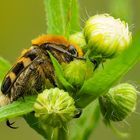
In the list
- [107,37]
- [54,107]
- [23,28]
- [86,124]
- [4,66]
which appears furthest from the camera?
[23,28]

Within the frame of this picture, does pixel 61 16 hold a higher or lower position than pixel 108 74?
higher

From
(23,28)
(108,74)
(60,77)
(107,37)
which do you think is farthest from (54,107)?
(23,28)

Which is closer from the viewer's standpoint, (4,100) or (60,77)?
(60,77)

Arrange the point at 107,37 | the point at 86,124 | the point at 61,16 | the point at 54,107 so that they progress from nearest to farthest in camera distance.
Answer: the point at 54,107, the point at 107,37, the point at 61,16, the point at 86,124

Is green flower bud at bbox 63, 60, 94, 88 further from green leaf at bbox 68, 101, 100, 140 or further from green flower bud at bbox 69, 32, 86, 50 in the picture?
green leaf at bbox 68, 101, 100, 140

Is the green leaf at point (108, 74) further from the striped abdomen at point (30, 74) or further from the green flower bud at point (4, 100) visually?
the green flower bud at point (4, 100)

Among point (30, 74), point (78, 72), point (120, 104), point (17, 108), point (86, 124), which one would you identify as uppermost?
point (30, 74)

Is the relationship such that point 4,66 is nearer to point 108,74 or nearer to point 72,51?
point 72,51
